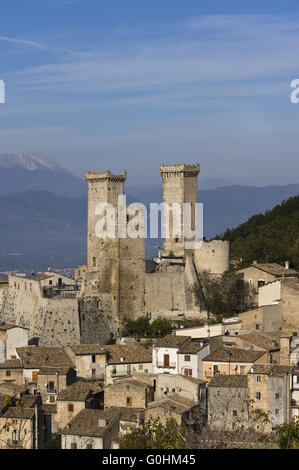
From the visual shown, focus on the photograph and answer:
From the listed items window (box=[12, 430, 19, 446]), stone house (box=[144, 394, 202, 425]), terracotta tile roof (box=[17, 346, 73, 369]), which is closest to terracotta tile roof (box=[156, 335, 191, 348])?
terracotta tile roof (box=[17, 346, 73, 369])

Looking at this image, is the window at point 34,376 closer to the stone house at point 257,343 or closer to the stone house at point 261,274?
the stone house at point 257,343

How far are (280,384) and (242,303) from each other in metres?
12.1

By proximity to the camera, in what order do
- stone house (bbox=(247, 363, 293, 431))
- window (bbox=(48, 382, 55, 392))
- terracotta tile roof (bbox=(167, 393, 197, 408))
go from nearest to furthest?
terracotta tile roof (bbox=(167, 393, 197, 408)) < stone house (bbox=(247, 363, 293, 431)) < window (bbox=(48, 382, 55, 392))

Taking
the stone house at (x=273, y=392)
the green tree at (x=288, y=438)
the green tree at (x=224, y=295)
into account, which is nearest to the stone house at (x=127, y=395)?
the stone house at (x=273, y=392)

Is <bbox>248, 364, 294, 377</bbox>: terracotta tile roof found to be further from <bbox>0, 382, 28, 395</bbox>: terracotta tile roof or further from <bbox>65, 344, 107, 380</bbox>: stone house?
<bbox>0, 382, 28, 395</bbox>: terracotta tile roof

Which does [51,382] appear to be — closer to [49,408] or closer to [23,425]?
[49,408]

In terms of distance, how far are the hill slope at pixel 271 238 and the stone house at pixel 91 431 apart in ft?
66.3

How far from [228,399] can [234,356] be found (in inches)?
136

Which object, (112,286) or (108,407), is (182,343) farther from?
(112,286)

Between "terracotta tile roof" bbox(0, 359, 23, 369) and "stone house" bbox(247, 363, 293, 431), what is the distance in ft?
34.8

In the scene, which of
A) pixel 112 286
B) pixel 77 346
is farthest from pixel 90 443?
pixel 112 286

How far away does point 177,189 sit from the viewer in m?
49.0

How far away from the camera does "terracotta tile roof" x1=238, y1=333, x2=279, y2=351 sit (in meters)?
37.4

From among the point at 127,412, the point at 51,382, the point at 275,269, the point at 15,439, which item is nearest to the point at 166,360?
the point at 51,382
